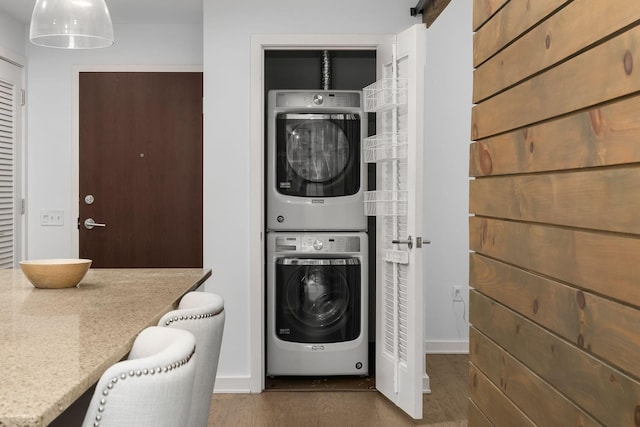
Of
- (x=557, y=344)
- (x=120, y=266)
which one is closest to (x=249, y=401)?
(x=120, y=266)

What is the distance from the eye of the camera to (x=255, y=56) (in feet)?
13.8

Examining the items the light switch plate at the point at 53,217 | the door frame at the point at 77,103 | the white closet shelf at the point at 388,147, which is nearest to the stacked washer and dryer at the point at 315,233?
the white closet shelf at the point at 388,147

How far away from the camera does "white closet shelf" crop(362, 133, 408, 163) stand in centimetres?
379

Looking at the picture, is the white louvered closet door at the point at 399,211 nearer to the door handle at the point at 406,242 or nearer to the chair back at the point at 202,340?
the door handle at the point at 406,242

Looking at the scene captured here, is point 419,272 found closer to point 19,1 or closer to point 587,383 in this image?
point 587,383

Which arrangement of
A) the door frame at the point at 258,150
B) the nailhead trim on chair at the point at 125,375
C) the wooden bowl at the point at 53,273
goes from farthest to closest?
the door frame at the point at 258,150 → the wooden bowl at the point at 53,273 → the nailhead trim on chair at the point at 125,375

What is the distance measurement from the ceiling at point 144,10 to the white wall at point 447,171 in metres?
1.78

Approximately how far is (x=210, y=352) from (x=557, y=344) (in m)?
0.87

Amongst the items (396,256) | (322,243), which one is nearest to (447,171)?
(322,243)

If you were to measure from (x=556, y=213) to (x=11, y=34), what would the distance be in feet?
14.6

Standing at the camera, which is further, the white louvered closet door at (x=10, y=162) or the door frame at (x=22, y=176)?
the door frame at (x=22, y=176)

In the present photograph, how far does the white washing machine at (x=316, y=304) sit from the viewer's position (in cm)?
450

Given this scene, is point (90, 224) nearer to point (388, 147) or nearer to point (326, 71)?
point (326, 71)

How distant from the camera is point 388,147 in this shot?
12.7 ft
